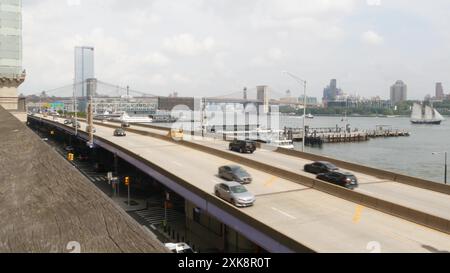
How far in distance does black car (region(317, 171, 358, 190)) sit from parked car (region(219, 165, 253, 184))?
5297 mm

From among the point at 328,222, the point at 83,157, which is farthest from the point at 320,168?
the point at 83,157

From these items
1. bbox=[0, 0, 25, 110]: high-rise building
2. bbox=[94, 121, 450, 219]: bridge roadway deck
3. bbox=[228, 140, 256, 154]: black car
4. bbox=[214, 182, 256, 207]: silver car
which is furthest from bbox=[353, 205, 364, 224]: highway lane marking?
bbox=[0, 0, 25, 110]: high-rise building

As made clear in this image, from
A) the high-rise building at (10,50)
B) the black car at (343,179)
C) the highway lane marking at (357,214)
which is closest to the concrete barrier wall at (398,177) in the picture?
the black car at (343,179)

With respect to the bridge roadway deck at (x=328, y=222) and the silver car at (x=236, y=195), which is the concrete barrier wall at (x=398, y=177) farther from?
the silver car at (x=236, y=195)

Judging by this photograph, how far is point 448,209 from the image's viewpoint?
20516 millimetres

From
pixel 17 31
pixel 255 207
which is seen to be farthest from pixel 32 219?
pixel 17 31

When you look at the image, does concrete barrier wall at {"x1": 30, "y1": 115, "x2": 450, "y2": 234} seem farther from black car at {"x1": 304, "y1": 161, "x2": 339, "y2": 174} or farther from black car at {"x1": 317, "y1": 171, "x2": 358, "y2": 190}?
black car at {"x1": 304, "y1": 161, "x2": 339, "y2": 174}

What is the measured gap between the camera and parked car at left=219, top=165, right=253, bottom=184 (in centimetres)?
2585

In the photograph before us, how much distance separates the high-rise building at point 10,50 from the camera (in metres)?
37.3

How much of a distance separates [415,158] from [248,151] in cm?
5186

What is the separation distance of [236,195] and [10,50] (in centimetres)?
3050

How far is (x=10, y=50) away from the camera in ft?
124

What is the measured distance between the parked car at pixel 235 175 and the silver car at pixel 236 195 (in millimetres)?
4067
